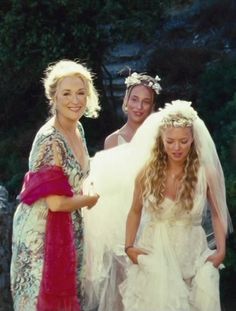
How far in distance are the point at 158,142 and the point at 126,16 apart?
4.43 m

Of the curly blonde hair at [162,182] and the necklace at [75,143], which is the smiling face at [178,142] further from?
the necklace at [75,143]

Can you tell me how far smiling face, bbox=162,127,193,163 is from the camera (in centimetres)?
511

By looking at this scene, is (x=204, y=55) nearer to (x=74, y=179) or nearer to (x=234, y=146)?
(x=234, y=146)

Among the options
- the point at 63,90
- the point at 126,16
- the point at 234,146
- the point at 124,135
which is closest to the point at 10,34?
the point at 126,16

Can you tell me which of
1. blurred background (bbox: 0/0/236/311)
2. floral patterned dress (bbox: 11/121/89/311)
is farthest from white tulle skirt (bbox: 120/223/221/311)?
blurred background (bbox: 0/0/236/311)

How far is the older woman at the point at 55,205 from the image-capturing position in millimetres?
5145

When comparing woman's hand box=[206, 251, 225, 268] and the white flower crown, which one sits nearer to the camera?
woman's hand box=[206, 251, 225, 268]

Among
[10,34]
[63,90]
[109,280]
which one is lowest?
[109,280]

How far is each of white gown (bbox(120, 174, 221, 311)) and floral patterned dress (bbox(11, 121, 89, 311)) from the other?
46cm

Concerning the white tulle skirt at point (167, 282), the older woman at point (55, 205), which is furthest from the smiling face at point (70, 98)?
the white tulle skirt at point (167, 282)

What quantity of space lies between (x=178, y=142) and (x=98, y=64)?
15.8ft

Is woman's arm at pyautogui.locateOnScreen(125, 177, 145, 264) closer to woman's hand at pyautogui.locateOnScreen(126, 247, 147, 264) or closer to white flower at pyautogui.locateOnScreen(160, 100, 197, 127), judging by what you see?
woman's hand at pyautogui.locateOnScreen(126, 247, 147, 264)

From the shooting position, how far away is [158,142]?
17.3 ft

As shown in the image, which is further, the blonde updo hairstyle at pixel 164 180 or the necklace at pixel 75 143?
the necklace at pixel 75 143
